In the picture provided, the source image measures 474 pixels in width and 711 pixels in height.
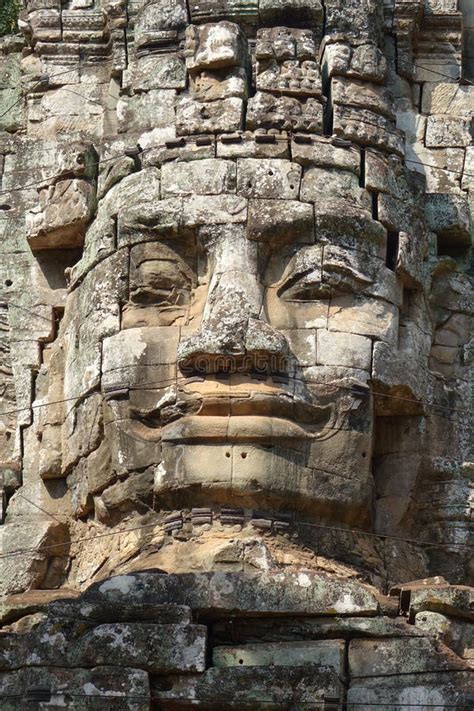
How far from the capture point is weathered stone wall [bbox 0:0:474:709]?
19672 millimetres

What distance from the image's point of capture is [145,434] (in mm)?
21188

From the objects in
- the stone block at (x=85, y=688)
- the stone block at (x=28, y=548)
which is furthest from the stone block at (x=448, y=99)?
the stone block at (x=85, y=688)

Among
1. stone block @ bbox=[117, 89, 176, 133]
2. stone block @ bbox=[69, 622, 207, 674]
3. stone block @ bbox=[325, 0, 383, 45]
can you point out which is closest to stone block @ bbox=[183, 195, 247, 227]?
stone block @ bbox=[117, 89, 176, 133]

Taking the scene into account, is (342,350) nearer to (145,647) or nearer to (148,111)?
(148,111)

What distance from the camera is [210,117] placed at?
22.2 m

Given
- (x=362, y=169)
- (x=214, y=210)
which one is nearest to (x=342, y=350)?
(x=214, y=210)

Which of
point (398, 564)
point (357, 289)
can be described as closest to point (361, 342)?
point (357, 289)

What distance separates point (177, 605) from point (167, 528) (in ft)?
4.30

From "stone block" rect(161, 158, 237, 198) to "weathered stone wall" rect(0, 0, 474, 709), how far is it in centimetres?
2

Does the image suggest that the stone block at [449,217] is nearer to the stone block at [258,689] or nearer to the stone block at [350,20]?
the stone block at [350,20]

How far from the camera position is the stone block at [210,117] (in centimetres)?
2209

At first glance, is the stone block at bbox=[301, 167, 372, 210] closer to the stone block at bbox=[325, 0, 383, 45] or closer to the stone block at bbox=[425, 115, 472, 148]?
the stone block at bbox=[325, 0, 383, 45]

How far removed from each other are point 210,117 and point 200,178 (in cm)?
67

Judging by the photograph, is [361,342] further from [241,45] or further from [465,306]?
[241,45]
